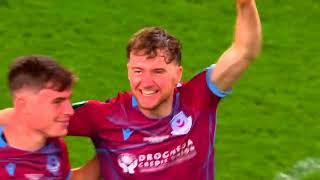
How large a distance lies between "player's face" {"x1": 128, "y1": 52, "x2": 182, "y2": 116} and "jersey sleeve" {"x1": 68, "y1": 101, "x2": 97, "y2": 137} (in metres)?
0.24

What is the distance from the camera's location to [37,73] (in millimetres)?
4586

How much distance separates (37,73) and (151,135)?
0.65 metres

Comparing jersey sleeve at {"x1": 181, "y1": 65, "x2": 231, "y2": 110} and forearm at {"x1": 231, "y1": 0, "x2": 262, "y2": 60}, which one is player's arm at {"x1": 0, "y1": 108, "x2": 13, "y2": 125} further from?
forearm at {"x1": 231, "y1": 0, "x2": 262, "y2": 60}

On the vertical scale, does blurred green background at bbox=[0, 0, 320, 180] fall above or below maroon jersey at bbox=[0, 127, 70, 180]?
below

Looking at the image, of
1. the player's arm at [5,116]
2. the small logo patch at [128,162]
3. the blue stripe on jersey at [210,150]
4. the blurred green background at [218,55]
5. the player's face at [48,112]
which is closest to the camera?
the player's face at [48,112]

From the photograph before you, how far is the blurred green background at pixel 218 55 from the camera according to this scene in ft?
26.1

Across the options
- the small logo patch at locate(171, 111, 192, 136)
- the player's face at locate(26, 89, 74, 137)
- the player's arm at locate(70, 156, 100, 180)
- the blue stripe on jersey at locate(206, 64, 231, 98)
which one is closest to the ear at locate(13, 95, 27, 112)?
the player's face at locate(26, 89, 74, 137)

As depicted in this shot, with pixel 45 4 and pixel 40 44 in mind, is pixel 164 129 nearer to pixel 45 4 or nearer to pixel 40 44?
pixel 40 44

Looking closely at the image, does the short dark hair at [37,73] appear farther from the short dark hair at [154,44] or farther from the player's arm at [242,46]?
the player's arm at [242,46]

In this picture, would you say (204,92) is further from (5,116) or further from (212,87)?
(5,116)

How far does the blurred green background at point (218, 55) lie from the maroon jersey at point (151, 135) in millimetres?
2699

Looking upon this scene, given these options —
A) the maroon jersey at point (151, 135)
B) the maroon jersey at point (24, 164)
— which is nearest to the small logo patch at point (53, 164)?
the maroon jersey at point (24, 164)

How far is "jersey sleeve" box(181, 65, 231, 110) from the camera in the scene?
16.0 ft

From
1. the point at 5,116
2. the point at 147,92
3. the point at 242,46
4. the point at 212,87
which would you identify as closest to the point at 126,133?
the point at 147,92
